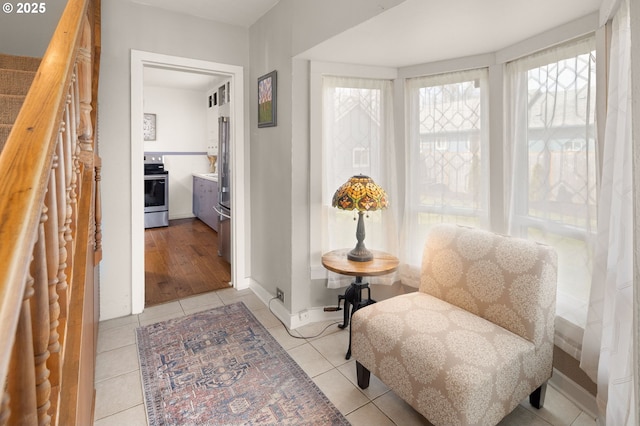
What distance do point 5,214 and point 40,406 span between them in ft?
1.48

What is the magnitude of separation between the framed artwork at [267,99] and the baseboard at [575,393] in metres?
2.57

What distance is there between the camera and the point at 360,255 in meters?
2.43

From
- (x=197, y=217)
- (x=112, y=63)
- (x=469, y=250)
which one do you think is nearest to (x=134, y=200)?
(x=112, y=63)

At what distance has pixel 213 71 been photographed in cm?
314

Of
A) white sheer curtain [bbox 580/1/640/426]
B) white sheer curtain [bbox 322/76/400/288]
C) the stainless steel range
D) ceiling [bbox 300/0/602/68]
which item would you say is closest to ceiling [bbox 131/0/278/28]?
ceiling [bbox 300/0/602/68]

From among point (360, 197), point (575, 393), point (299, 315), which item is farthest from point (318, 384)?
point (575, 393)

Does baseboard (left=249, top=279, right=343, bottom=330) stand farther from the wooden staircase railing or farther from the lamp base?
the wooden staircase railing

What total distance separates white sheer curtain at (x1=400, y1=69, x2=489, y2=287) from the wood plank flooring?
203 centimetres

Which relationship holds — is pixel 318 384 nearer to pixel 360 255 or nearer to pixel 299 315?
pixel 299 315

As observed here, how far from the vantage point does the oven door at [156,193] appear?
19.7 ft

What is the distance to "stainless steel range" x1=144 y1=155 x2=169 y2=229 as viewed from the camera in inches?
236

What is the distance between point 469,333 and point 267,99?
231cm

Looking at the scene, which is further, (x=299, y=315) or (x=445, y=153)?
(x=299, y=315)

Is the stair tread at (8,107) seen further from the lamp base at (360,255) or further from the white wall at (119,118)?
the lamp base at (360,255)
